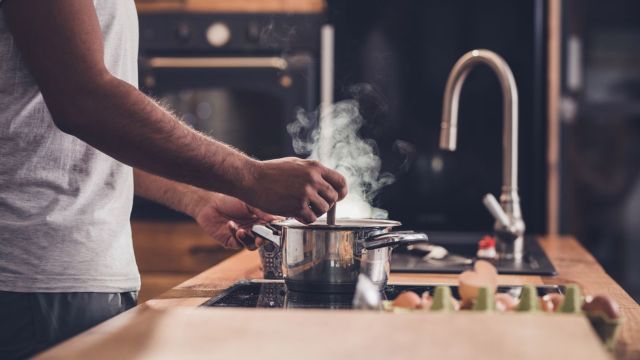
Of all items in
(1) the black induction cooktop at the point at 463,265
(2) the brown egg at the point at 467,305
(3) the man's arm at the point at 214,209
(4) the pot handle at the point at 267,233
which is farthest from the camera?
(1) the black induction cooktop at the point at 463,265

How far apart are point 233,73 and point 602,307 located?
90.0 inches

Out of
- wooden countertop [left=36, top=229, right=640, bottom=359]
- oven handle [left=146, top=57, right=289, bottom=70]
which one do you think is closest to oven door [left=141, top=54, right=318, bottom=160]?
oven handle [left=146, top=57, right=289, bottom=70]

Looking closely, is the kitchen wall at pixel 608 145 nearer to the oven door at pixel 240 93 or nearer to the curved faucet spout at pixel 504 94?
the oven door at pixel 240 93

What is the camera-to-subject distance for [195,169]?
109cm

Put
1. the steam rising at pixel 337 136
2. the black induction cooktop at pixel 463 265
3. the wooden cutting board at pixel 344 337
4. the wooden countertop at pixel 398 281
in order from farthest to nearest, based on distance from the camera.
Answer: the steam rising at pixel 337 136, the black induction cooktop at pixel 463 265, the wooden countertop at pixel 398 281, the wooden cutting board at pixel 344 337

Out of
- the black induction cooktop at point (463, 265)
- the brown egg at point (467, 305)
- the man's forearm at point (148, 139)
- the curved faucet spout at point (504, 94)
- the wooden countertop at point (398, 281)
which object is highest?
the curved faucet spout at point (504, 94)

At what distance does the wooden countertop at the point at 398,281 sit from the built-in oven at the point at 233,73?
1.13 metres

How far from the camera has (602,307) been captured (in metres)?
0.91

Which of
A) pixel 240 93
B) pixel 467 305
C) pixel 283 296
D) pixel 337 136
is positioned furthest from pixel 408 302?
pixel 240 93

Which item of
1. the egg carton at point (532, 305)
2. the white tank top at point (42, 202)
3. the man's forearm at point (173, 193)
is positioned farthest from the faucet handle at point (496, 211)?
the white tank top at point (42, 202)

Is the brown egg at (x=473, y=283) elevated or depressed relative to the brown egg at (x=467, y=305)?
elevated

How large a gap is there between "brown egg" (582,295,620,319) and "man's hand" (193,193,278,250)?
668 millimetres

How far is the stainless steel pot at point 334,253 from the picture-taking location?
1194mm

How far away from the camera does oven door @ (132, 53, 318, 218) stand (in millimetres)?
3033
